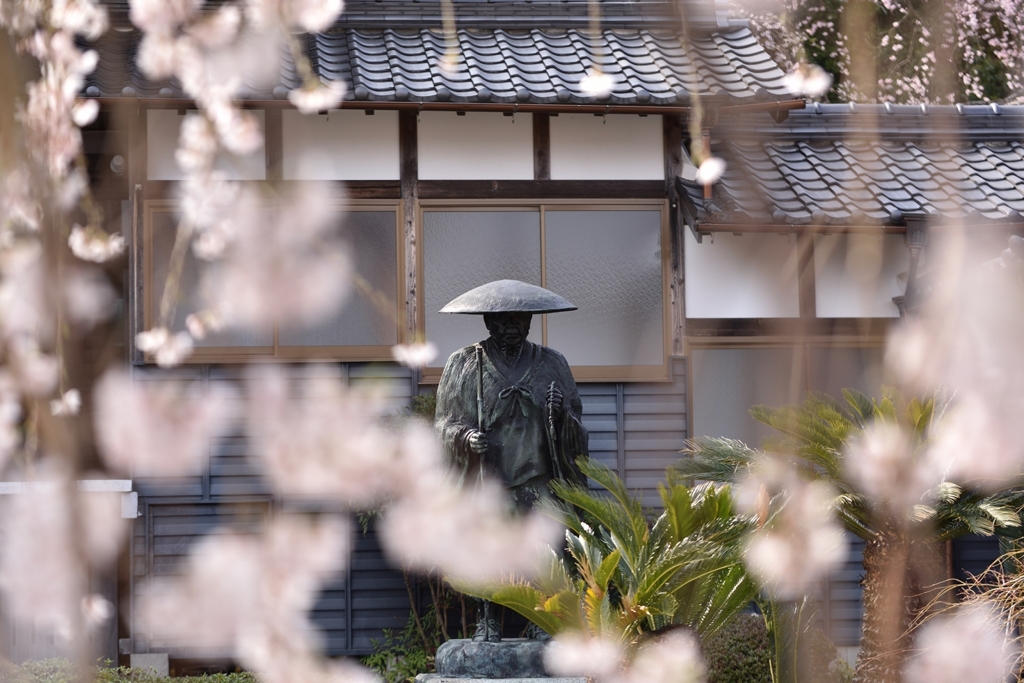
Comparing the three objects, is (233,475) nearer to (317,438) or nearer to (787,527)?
(787,527)

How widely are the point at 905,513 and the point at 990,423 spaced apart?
307cm

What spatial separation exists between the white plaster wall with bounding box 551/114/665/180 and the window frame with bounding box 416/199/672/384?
0.23 meters

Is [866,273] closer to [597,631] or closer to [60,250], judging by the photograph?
[597,631]

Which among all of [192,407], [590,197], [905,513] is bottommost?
[905,513]

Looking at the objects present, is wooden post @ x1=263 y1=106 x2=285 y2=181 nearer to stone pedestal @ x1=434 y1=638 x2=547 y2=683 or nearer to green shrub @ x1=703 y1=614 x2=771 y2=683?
stone pedestal @ x1=434 y1=638 x2=547 y2=683

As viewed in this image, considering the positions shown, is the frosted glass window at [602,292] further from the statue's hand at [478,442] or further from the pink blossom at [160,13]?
the pink blossom at [160,13]

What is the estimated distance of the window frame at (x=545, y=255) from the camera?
28.9ft

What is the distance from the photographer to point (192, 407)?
289 centimetres

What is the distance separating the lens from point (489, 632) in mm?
6781

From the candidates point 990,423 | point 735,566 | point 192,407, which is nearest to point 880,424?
point 735,566

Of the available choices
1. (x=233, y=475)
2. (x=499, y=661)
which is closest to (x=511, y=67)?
(x=233, y=475)

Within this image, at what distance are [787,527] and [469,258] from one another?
3.99 metres

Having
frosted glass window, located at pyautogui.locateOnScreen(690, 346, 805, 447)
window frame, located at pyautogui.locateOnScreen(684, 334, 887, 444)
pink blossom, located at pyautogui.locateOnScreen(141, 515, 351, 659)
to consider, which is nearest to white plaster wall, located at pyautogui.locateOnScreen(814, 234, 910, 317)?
window frame, located at pyautogui.locateOnScreen(684, 334, 887, 444)

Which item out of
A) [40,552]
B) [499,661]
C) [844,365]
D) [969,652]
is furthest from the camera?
[844,365]
